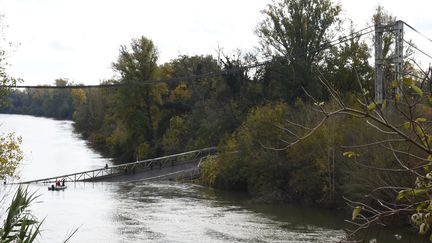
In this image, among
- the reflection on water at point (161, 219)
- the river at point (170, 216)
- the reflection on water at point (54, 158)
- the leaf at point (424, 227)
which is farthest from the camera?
the reflection on water at point (54, 158)

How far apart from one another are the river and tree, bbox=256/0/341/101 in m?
12.1

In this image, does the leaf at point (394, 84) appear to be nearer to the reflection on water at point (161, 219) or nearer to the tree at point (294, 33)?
the reflection on water at point (161, 219)

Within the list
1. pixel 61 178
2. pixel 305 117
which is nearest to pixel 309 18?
pixel 305 117

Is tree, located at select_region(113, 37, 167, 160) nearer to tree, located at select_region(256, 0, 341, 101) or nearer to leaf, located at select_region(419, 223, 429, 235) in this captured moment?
tree, located at select_region(256, 0, 341, 101)

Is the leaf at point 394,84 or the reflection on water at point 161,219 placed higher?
the leaf at point 394,84

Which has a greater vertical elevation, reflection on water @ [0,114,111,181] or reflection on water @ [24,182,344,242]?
reflection on water @ [0,114,111,181]

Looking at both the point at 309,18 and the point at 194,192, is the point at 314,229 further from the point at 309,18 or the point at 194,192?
the point at 309,18

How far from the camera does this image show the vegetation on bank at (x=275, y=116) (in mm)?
27500

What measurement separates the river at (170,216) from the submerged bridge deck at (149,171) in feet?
6.53

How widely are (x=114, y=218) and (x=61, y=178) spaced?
632 inches

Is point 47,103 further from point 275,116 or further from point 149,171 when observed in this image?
point 275,116

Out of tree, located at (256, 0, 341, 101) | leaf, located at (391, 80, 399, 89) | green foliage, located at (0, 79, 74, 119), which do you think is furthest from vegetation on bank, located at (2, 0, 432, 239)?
green foliage, located at (0, 79, 74, 119)

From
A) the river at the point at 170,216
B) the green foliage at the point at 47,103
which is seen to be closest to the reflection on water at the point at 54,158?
the river at the point at 170,216

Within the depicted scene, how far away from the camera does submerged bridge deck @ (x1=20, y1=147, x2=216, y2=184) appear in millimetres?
43844
